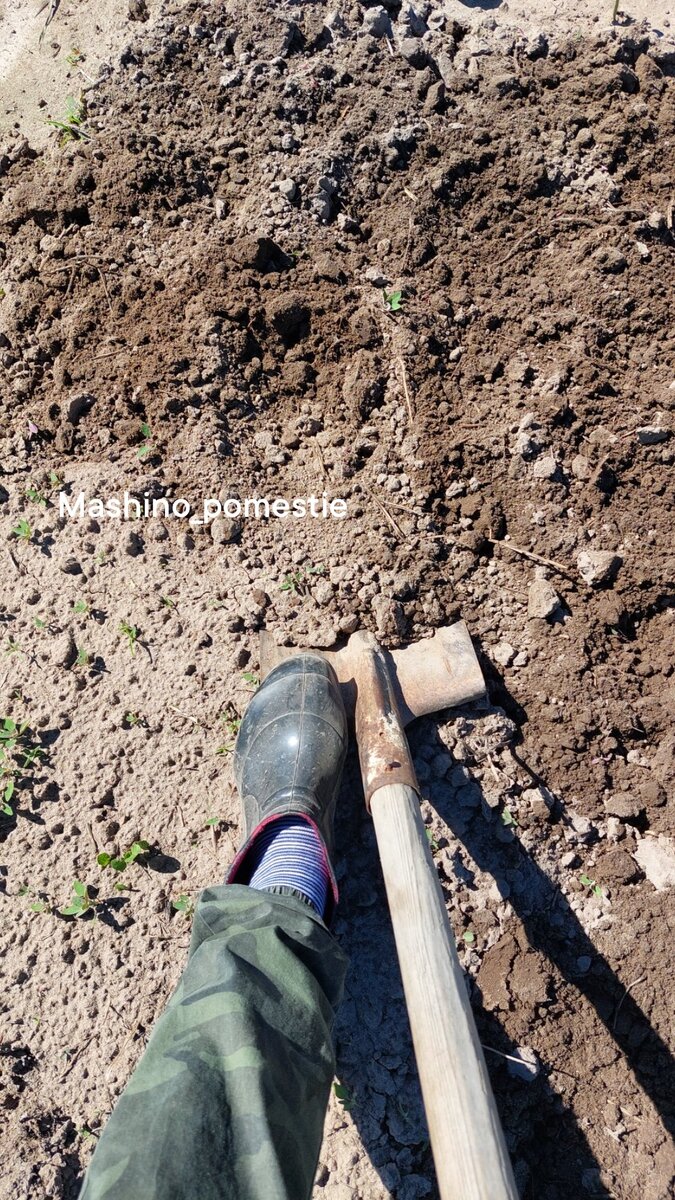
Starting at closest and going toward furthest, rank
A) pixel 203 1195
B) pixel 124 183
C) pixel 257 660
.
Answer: pixel 203 1195 < pixel 257 660 < pixel 124 183

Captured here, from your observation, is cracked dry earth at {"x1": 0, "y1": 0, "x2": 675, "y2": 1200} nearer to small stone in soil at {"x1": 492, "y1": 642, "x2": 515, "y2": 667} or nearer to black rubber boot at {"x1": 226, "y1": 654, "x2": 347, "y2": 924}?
small stone in soil at {"x1": 492, "y1": 642, "x2": 515, "y2": 667}

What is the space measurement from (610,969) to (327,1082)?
3.07ft

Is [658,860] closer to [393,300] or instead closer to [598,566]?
[598,566]

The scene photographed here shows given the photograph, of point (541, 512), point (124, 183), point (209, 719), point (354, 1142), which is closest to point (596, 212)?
point (541, 512)

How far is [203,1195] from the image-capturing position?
4.22 ft

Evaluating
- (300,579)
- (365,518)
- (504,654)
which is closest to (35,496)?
(300,579)

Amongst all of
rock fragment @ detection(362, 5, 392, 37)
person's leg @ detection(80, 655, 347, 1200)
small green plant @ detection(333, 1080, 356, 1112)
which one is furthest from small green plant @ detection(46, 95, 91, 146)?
small green plant @ detection(333, 1080, 356, 1112)

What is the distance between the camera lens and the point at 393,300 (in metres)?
2.71

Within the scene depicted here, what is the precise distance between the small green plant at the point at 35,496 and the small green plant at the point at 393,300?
4.49 feet

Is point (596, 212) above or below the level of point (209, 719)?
above

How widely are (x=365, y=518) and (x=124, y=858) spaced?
1269 millimetres

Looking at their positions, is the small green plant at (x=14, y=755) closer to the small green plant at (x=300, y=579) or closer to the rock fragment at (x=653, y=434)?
the small green plant at (x=300, y=579)

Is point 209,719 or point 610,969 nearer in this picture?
point 610,969

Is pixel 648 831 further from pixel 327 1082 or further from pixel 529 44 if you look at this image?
pixel 529 44
